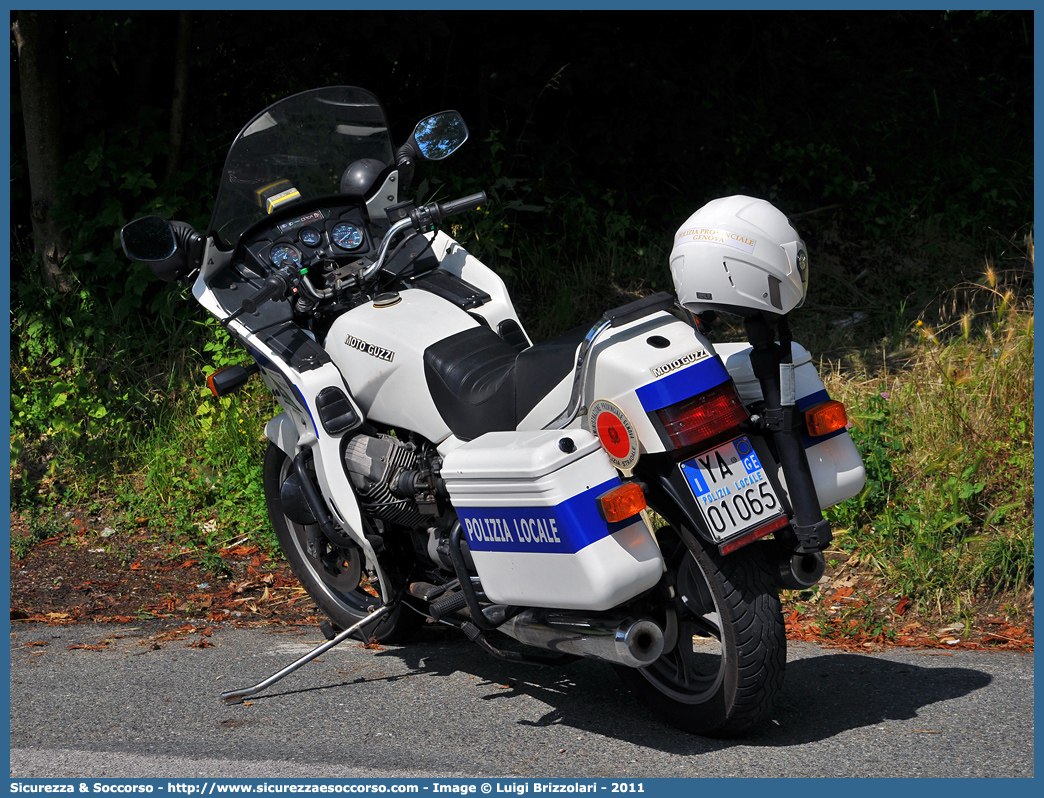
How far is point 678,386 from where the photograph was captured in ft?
10.0

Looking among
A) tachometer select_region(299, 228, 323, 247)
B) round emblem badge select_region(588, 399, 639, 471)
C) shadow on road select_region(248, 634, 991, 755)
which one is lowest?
shadow on road select_region(248, 634, 991, 755)

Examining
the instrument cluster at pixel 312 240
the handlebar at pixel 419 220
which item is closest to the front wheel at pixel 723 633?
the handlebar at pixel 419 220

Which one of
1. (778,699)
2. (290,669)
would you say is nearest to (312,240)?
(290,669)

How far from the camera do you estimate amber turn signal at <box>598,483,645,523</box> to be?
9.91 ft

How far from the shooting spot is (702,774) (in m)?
3.10

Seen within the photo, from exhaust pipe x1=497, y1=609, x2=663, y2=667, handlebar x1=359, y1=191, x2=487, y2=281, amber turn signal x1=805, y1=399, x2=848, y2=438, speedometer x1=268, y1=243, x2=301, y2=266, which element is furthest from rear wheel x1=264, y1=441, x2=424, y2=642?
amber turn signal x1=805, y1=399, x2=848, y2=438

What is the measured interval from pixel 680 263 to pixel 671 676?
1340 millimetres

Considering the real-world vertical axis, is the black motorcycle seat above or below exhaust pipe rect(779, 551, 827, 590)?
above

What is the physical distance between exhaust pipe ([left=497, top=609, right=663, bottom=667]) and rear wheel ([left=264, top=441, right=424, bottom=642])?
3.62 ft

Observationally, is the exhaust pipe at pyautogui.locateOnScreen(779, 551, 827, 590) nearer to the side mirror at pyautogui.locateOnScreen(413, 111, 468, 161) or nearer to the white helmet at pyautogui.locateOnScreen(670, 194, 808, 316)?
the white helmet at pyautogui.locateOnScreen(670, 194, 808, 316)

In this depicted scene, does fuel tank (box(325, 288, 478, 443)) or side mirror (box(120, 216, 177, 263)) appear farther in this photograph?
side mirror (box(120, 216, 177, 263))

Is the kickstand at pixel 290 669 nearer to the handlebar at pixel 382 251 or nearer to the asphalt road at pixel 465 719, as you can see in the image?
the asphalt road at pixel 465 719

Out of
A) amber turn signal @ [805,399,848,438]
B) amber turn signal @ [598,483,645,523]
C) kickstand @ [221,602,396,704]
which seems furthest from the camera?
kickstand @ [221,602,396,704]
